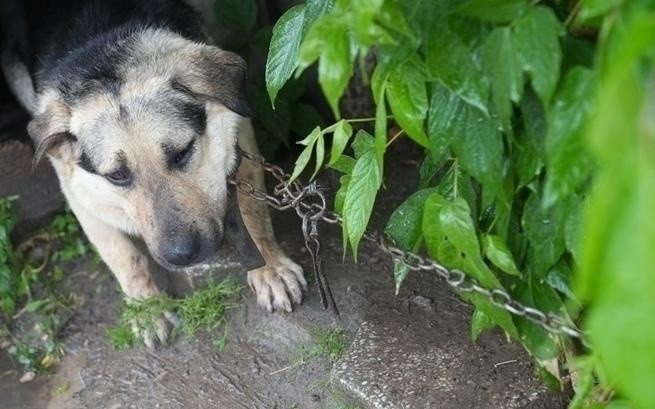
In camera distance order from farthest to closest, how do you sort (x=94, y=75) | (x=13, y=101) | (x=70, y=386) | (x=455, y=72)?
(x=13, y=101)
(x=70, y=386)
(x=94, y=75)
(x=455, y=72)

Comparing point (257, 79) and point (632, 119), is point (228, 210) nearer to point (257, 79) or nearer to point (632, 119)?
point (257, 79)

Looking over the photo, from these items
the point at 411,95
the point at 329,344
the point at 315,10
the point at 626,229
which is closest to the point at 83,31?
the point at 329,344

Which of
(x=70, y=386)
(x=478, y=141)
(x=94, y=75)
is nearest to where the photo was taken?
(x=478, y=141)

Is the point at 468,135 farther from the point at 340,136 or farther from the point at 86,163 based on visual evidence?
the point at 86,163

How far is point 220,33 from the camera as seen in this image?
4512 millimetres

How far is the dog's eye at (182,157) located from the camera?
3145mm

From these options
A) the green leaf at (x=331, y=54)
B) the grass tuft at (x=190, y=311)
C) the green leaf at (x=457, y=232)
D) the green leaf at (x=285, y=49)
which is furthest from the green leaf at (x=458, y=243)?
the grass tuft at (x=190, y=311)

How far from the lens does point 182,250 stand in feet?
9.88

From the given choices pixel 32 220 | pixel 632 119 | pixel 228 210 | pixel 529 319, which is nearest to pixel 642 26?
pixel 632 119

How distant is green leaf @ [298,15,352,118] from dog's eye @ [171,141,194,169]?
171 cm

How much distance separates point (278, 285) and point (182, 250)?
0.51 m

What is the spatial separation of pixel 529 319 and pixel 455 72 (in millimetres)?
754

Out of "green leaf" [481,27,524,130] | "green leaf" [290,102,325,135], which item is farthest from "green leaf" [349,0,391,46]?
"green leaf" [290,102,325,135]

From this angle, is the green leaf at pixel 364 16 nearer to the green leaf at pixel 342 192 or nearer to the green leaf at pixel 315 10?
the green leaf at pixel 315 10
